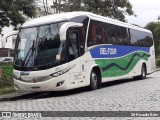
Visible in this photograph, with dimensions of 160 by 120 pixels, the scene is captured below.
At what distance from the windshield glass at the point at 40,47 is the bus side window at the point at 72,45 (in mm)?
448

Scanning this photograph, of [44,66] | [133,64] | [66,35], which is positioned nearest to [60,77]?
[44,66]

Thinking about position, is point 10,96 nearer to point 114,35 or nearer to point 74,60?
point 74,60

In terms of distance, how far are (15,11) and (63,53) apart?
9.43 meters

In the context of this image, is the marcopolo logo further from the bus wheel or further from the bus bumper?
the bus wheel

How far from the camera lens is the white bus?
1505cm

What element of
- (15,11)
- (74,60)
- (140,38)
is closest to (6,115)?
(74,60)

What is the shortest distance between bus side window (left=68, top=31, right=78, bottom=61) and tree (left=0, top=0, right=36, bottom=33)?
8.31 meters

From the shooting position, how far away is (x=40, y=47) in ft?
50.6

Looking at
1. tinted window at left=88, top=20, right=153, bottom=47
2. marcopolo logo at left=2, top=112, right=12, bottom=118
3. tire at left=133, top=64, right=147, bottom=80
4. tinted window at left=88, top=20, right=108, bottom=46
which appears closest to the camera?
marcopolo logo at left=2, top=112, right=12, bottom=118

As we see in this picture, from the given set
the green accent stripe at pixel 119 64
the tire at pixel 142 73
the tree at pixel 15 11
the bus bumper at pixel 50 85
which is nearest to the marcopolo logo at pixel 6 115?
the bus bumper at pixel 50 85

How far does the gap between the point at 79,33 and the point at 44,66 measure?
7.89 ft

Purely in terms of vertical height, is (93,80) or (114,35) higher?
(114,35)

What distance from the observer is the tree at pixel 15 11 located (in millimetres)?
23364

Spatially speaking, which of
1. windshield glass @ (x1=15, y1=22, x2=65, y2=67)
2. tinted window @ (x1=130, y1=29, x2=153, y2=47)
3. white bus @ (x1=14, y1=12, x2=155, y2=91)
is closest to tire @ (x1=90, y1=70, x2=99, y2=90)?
white bus @ (x1=14, y1=12, x2=155, y2=91)
